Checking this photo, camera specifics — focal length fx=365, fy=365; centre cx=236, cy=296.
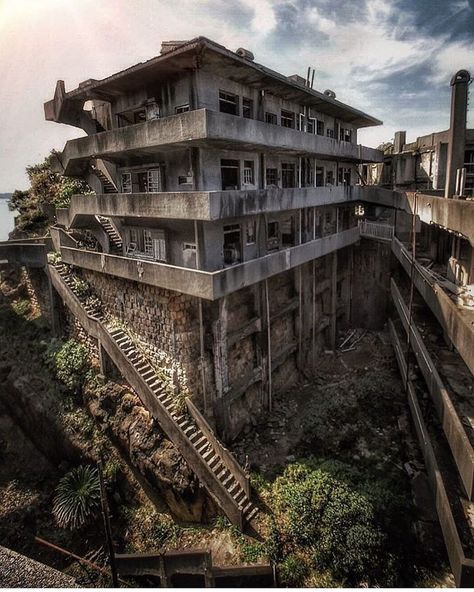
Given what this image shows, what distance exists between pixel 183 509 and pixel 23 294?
17.8 meters

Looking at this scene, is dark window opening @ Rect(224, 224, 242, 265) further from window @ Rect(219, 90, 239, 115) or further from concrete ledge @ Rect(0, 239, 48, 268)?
concrete ledge @ Rect(0, 239, 48, 268)

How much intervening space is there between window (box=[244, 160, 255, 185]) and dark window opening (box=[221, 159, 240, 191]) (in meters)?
0.59

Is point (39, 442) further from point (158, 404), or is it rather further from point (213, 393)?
point (213, 393)

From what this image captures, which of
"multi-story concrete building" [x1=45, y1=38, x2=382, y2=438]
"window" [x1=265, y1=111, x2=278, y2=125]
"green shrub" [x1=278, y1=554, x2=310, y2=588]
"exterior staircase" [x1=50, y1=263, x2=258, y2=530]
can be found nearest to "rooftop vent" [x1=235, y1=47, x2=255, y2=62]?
"multi-story concrete building" [x1=45, y1=38, x2=382, y2=438]

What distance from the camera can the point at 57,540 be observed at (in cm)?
1505

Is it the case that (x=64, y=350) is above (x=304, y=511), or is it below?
above

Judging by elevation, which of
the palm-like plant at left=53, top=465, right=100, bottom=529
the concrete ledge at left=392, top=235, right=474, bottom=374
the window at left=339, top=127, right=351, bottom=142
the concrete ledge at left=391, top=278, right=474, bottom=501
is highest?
the window at left=339, top=127, right=351, bottom=142

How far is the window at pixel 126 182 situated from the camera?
58.4ft

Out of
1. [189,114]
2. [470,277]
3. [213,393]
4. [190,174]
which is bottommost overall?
[213,393]

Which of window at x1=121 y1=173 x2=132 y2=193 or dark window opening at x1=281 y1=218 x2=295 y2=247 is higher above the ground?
window at x1=121 y1=173 x2=132 y2=193

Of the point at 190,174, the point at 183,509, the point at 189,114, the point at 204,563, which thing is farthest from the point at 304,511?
the point at 189,114

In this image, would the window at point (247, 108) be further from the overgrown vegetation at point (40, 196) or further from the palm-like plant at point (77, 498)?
the palm-like plant at point (77, 498)

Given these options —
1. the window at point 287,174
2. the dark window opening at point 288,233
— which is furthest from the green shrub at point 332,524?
the window at point 287,174

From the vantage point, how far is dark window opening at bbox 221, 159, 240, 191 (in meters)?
15.5
